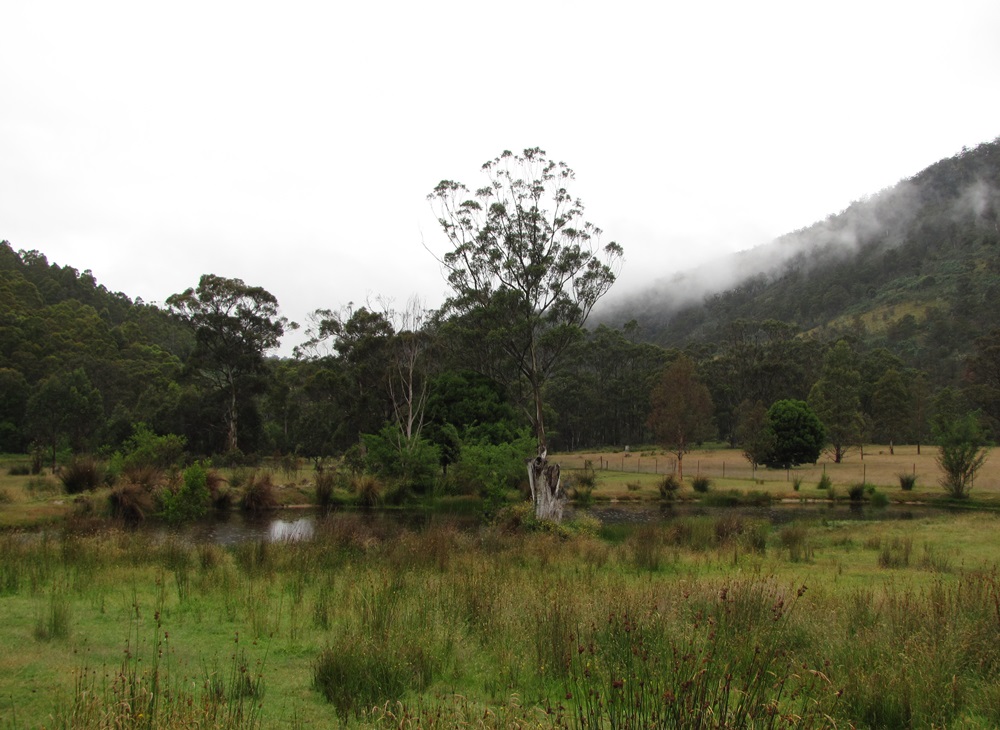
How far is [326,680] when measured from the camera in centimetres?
544

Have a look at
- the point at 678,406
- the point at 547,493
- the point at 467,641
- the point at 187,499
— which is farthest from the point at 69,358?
the point at 467,641

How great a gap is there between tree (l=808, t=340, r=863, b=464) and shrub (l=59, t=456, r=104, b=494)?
1917 inches

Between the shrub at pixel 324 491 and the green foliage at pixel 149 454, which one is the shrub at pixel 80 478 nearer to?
the green foliage at pixel 149 454

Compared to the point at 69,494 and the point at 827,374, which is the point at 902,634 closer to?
the point at 69,494

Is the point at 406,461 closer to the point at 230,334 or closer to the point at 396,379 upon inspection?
the point at 396,379

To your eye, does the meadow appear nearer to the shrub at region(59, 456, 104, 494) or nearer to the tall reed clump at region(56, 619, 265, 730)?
the tall reed clump at region(56, 619, 265, 730)

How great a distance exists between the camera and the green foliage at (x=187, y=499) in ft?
70.3

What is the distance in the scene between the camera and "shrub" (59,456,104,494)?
26.0 meters

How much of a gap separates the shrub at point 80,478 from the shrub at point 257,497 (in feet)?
19.3

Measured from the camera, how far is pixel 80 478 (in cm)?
2611

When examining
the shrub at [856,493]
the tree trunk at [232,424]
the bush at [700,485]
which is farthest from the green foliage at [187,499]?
the shrub at [856,493]

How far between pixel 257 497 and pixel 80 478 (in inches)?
278

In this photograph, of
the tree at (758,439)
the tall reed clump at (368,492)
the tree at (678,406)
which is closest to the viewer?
the tall reed clump at (368,492)

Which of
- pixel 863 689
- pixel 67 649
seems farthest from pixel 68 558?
pixel 863 689
